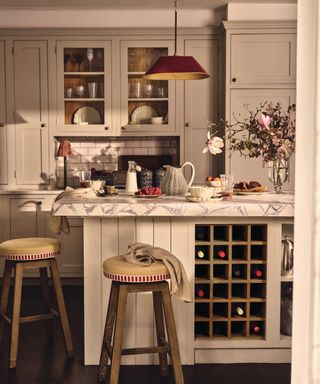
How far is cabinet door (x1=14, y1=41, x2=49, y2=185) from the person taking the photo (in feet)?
18.9

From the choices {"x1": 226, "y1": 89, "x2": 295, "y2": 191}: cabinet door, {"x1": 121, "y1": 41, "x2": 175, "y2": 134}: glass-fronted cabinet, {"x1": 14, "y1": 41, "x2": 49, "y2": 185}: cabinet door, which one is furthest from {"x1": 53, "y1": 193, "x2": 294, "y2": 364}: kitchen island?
{"x1": 14, "y1": 41, "x2": 49, "y2": 185}: cabinet door

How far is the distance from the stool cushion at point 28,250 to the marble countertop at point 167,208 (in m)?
0.35

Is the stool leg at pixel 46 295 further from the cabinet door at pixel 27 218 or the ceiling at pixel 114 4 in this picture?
the ceiling at pixel 114 4

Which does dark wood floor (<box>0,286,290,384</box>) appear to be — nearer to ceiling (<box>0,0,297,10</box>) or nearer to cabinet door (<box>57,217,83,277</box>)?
cabinet door (<box>57,217,83,277</box>)

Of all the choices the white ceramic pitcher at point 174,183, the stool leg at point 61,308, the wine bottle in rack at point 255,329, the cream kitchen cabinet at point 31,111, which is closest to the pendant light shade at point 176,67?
the white ceramic pitcher at point 174,183

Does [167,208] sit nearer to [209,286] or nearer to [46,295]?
[209,286]

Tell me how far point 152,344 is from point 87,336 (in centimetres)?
38

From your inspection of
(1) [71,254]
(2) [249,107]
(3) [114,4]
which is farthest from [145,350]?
(3) [114,4]

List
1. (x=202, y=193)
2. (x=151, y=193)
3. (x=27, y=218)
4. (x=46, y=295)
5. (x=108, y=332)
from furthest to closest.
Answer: (x=27, y=218) → (x=46, y=295) → (x=151, y=193) → (x=202, y=193) → (x=108, y=332)

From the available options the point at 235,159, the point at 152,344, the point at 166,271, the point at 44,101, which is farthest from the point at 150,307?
the point at 44,101

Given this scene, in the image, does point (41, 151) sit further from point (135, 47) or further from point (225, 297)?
point (225, 297)

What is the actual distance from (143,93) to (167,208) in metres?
2.70

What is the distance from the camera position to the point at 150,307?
11.5 ft

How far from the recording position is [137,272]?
9.39 ft
